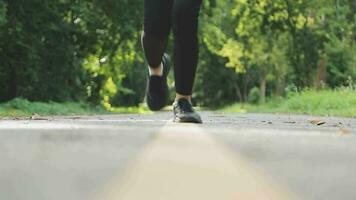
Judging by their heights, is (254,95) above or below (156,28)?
above

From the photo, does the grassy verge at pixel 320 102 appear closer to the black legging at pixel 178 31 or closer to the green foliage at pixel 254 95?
the black legging at pixel 178 31

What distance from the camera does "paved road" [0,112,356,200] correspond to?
6.66 feet

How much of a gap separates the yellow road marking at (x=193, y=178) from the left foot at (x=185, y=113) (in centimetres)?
177

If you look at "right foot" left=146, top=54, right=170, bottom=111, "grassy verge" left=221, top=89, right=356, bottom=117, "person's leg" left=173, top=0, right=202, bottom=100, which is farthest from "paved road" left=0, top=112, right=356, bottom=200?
"grassy verge" left=221, top=89, right=356, bottom=117

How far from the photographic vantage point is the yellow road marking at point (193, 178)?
79.1 inches

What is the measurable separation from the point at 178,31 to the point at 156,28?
0.50 ft

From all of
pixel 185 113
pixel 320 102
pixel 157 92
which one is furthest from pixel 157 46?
pixel 320 102

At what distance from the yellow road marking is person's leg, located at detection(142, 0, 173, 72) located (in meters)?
1.82

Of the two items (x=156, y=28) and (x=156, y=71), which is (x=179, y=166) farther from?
(x=156, y=71)

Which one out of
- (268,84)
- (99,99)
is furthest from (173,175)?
(268,84)

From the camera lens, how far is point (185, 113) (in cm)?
411

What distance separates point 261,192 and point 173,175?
0.26 meters

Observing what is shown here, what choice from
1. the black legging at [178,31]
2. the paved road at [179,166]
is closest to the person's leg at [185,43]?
the black legging at [178,31]

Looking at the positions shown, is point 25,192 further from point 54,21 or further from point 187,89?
point 54,21
